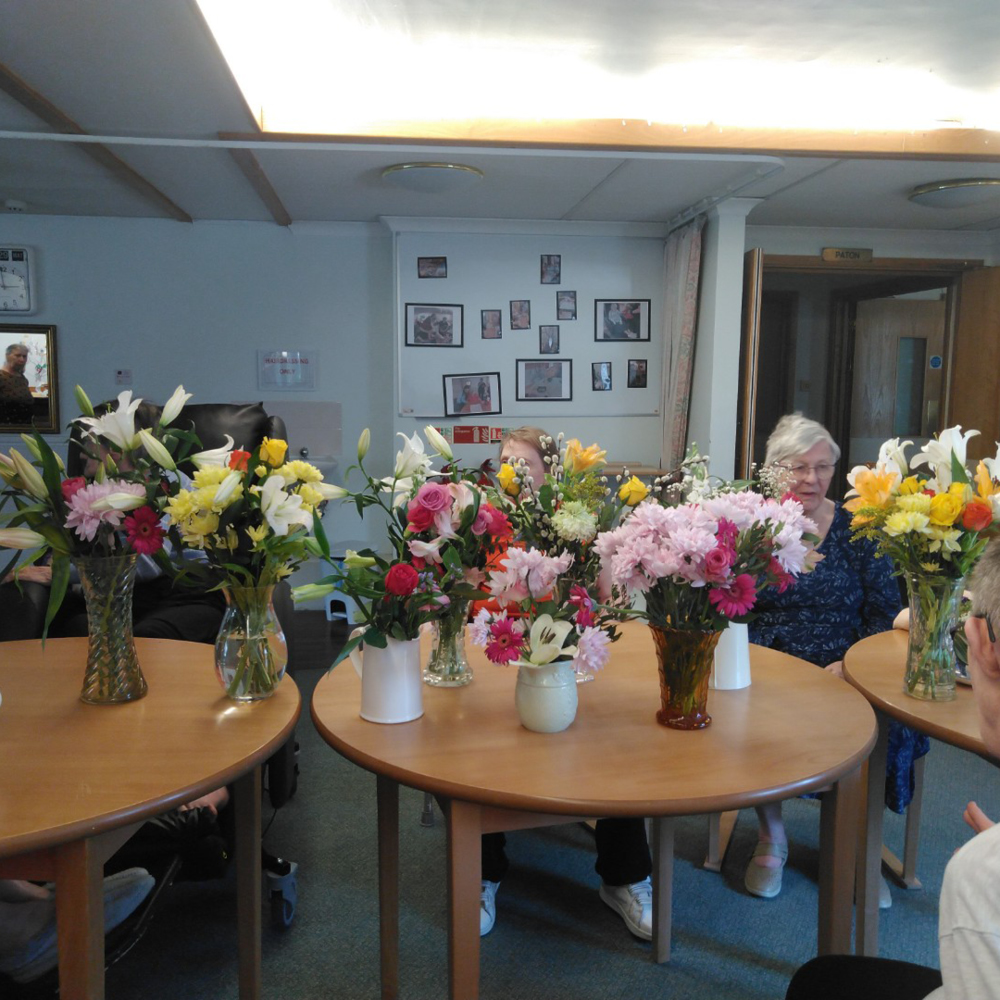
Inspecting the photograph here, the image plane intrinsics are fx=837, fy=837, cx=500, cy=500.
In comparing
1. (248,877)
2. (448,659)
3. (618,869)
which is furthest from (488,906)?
(448,659)

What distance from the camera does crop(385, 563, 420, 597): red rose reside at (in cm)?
126

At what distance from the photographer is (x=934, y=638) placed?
5.16 feet

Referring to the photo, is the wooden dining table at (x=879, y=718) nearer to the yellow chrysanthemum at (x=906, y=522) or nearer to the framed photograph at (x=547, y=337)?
the yellow chrysanthemum at (x=906, y=522)

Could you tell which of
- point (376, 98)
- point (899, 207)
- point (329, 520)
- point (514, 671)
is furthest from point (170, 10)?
point (899, 207)

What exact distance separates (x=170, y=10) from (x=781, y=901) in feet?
9.40

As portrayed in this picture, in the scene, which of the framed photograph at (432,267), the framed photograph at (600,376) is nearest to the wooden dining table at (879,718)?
the framed photograph at (600,376)

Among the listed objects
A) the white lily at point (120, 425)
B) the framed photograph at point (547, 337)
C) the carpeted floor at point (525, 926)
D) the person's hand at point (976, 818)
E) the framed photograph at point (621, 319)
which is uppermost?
the framed photograph at point (621, 319)

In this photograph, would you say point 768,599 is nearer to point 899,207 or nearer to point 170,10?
point 170,10

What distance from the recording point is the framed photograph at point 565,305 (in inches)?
199

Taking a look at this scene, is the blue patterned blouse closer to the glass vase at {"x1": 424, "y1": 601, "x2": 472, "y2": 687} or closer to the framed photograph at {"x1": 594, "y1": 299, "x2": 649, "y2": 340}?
the glass vase at {"x1": 424, "y1": 601, "x2": 472, "y2": 687}

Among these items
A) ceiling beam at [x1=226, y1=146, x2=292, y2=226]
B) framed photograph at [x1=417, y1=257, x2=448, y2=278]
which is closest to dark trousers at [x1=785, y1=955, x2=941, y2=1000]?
ceiling beam at [x1=226, y1=146, x2=292, y2=226]

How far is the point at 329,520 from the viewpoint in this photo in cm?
520

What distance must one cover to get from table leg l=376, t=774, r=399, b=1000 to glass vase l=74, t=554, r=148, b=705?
49 cm

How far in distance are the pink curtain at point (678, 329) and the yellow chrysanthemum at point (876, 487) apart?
10.6ft
